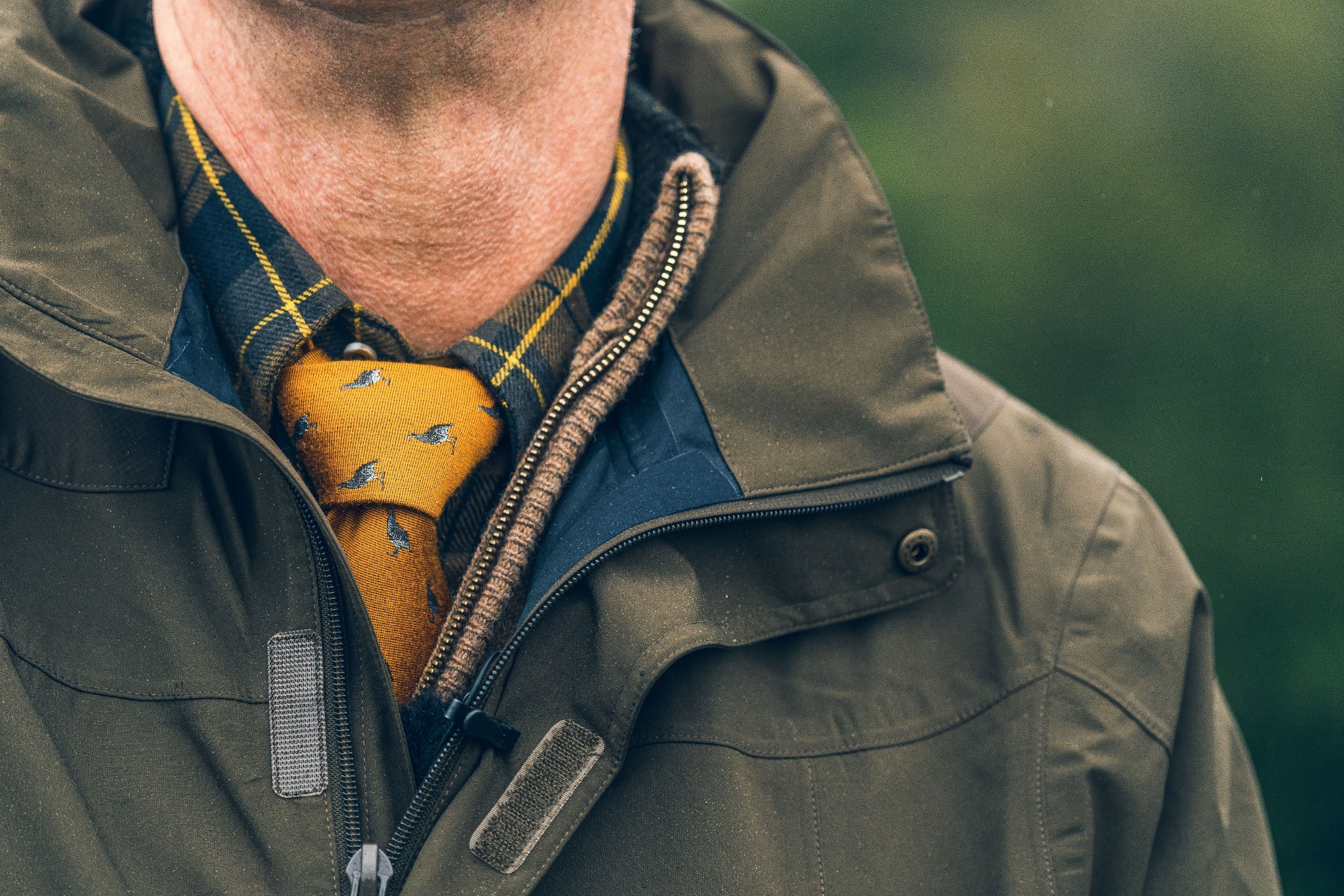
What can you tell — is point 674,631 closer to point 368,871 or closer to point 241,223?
point 368,871

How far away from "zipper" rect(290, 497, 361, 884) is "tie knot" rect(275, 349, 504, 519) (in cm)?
14

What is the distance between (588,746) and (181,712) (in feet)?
1.37

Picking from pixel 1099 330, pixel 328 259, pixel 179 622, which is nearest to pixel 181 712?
pixel 179 622

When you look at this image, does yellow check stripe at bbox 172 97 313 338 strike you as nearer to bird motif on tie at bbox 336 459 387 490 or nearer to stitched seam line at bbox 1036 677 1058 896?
bird motif on tie at bbox 336 459 387 490

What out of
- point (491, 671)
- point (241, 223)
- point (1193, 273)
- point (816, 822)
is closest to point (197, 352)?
point (241, 223)

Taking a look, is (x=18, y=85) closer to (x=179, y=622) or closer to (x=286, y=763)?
(x=179, y=622)

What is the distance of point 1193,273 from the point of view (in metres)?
3.25

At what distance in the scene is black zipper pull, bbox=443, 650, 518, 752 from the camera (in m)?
1.23

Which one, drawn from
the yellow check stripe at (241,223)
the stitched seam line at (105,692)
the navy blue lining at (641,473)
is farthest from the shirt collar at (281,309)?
the stitched seam line at (105,692)

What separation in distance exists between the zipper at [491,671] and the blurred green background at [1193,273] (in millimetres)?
2169

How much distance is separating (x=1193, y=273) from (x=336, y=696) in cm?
285

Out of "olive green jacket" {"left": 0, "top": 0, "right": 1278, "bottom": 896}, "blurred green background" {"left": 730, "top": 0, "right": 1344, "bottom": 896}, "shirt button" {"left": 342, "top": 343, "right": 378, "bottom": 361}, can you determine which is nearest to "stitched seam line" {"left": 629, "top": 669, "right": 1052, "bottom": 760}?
"olive green jacket" {"left": 0, "top": 0, "right": 1278, "bottom": 896}

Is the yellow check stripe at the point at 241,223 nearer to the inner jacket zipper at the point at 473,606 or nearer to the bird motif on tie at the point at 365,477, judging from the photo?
the bird motif on tie at the point at 365,477

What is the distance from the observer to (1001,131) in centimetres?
346
